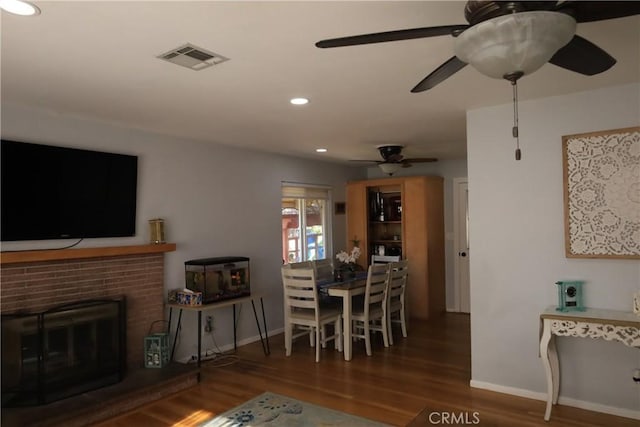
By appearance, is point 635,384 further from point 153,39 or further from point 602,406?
point 153,39

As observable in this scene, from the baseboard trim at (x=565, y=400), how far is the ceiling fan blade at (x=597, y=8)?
2.83 metres

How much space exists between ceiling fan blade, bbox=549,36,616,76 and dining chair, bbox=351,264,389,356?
3.22 metres

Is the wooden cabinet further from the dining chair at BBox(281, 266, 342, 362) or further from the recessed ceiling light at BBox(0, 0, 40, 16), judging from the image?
the recessed ceiling light at BBox(0, 0, 40, 16)

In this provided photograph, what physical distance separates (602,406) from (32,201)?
14.5ft

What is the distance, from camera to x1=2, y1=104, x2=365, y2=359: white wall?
11.9 ft

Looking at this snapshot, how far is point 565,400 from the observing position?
324 centimetres

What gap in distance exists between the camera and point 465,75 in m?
2.73

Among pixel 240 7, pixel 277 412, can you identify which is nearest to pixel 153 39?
pixel 240 7

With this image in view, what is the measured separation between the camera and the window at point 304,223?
20.3 feet

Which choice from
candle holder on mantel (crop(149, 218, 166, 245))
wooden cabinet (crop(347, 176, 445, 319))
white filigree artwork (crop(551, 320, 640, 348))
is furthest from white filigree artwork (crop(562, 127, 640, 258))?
candle holder on mantel (crop(149, 218, 166, 245))

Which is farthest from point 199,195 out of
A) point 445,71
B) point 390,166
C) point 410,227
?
point 445,71

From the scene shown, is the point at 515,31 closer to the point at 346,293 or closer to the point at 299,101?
the point at 299,101

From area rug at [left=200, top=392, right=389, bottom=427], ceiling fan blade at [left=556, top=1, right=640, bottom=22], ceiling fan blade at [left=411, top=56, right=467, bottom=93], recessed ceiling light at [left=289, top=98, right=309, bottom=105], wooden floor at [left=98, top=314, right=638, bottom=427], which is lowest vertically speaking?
area rug at [left=200, top=392, right=389, bottom=427]

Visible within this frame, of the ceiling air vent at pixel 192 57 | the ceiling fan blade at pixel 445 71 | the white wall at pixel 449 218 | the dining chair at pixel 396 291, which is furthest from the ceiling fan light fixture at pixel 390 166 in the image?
the ceiling fan blade at pixel 445 71
